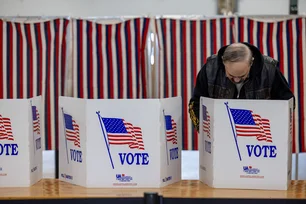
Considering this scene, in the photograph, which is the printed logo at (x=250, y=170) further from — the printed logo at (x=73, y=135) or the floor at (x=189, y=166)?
the floor at (x=189, y=166)

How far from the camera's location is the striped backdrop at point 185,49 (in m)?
4.61

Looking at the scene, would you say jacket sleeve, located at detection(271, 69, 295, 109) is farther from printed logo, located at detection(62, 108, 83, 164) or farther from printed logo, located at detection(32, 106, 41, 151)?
printed logo, located at detection(32, 106, 41, 151)

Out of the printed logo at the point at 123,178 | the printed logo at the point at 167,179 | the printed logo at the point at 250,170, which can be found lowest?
the printed logo at the point at 167,179

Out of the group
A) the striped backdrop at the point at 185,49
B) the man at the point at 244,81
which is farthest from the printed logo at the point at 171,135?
the striped backdrop at the point at 185,49

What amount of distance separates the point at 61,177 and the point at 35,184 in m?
0.11

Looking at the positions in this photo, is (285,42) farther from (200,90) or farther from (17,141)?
(17,141)

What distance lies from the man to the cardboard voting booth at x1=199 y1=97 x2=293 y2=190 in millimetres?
349

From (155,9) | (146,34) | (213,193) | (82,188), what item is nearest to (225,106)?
(213,193)

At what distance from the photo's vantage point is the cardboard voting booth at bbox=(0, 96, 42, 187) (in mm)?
1982

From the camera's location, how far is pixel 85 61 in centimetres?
468

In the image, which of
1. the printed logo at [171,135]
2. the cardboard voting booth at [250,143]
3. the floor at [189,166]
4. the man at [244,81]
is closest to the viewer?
the cardboard voting booth at [250,143]

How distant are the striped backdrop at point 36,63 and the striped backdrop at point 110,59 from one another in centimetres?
16

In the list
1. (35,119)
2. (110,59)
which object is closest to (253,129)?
(35,119)

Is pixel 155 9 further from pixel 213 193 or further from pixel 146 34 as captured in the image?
pixel 213 193
